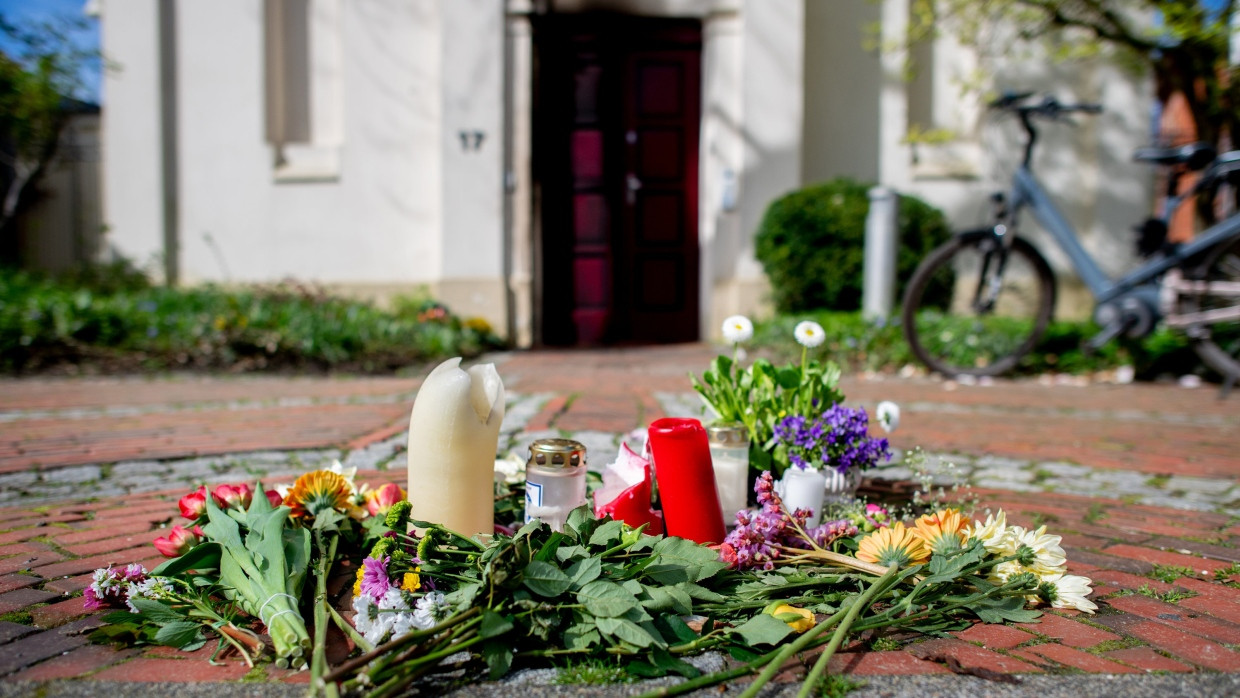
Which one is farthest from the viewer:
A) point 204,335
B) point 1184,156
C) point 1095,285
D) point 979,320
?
point 204,335

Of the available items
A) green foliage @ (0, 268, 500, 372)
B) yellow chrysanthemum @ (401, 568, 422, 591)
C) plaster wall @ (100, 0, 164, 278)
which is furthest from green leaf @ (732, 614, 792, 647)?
plaster wall @ (100, 0, 164, 278)

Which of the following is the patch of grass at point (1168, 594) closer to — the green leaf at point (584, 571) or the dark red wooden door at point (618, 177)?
the green leaf at point (584, 571)

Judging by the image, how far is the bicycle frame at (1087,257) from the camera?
15.1 feet

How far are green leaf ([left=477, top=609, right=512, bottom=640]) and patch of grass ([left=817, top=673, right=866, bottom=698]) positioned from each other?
0.46 metres

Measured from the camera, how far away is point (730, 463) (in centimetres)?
179

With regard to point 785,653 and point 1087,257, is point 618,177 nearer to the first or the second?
point 1087,257

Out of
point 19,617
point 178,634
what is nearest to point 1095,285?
point 178,634

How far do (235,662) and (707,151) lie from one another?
20.7ft

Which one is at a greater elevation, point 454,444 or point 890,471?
point 454,444

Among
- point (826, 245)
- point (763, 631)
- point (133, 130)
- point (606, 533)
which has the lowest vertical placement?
point (763, 631)

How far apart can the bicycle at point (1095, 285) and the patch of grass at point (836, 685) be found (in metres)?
4.07

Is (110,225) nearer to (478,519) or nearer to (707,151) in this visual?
(707,151)

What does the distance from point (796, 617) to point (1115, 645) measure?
0.54 metres

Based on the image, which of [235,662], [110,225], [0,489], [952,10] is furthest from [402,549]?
[110,225]
